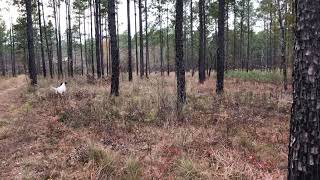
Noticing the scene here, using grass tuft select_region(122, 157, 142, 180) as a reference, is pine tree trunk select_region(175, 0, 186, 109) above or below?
above

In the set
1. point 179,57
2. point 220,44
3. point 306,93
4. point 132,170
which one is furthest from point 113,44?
point 306,93

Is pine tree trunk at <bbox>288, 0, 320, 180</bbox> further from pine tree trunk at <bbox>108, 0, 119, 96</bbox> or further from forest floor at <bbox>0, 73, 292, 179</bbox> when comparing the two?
pine tree trunk at <bbox>108, 0, 119, 96</bbox>

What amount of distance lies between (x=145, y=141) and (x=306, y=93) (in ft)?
15.7

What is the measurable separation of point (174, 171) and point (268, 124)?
4.44 meters

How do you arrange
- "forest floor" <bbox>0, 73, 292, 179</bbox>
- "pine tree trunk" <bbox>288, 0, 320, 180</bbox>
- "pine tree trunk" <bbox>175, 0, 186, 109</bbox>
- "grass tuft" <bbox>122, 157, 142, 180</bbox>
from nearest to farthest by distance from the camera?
"pine tree trunk" <bbox>288, 0, 320, 180</bbox>, "grass tuft" <bbox>122, 157, 142, 180</bbox>, "forest floor" <bbox>0, 73, 292, 179</bbox>, "pine tree trunk" <bbox>175, 0, 186, 109</bbox>

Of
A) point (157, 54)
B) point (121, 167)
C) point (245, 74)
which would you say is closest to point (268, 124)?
point (121, 167)

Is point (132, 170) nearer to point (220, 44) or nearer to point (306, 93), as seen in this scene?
point (306, 93)

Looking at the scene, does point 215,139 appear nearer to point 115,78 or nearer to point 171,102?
point 171,102

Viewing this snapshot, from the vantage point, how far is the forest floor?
19.4ft

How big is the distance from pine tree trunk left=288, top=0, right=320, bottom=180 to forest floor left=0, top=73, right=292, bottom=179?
7.27ft

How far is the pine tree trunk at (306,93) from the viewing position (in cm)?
336

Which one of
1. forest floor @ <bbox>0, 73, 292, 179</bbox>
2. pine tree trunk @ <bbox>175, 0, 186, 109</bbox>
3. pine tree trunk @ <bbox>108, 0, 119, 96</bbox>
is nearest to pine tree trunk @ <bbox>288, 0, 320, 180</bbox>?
forest floor @ <bbox>0, 73, 292, 179</bbox>

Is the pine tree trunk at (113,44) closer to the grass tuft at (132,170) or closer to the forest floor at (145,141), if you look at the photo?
the forest floor at (145,141)

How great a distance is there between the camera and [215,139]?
762cm
